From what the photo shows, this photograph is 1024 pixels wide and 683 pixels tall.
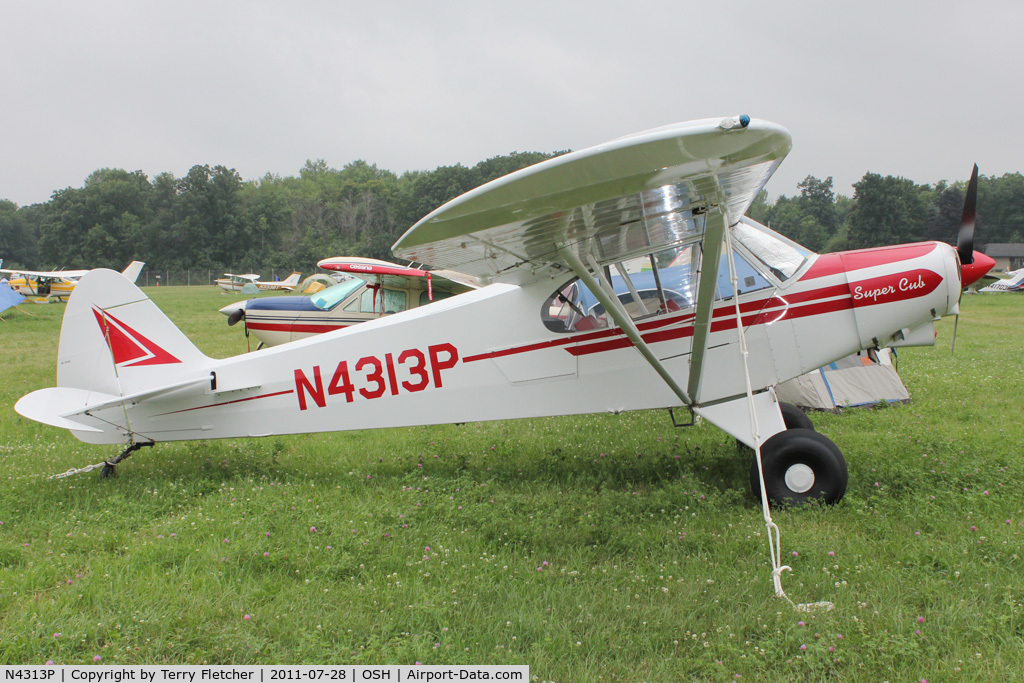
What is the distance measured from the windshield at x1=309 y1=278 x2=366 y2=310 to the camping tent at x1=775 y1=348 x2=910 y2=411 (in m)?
8.18

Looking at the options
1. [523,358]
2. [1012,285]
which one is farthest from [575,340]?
[1012,285]

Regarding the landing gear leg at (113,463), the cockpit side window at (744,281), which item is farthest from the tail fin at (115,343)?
the cockpit side window at (744,281)

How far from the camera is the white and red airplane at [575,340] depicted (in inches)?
174

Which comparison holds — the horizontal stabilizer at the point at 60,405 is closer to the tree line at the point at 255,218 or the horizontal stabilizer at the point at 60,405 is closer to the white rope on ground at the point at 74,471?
the white rope on ground at the point at 74,471

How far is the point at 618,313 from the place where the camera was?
4.55m

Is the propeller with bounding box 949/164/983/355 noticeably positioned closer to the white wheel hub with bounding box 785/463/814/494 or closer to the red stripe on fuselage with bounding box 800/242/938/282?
the red stripe on fuselage with bounding box 800/242/938/282

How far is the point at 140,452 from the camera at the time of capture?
22.2 feet

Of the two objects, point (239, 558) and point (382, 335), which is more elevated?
point (382, 335)

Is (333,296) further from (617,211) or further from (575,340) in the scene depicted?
(617,211)

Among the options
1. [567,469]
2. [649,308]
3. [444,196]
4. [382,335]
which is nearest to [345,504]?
[382,335]

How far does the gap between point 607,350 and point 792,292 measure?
150 centimetres

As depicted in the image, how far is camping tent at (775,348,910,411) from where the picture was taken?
8.02 meters

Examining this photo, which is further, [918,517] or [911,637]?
[918,517]

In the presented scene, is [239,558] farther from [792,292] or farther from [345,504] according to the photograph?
[792,292]
